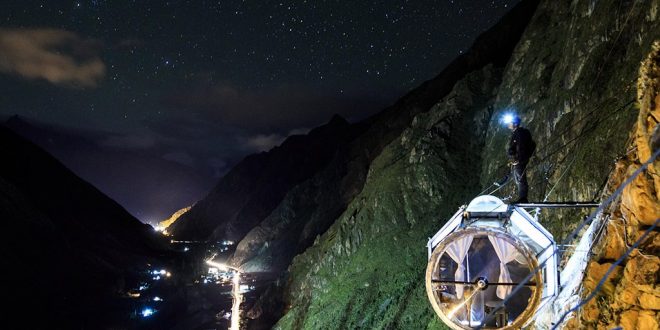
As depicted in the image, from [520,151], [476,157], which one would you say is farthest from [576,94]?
[476,157]

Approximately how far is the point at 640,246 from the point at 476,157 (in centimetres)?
3681

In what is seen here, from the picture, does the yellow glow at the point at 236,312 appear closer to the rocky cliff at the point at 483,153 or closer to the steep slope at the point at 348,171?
the rocky cliff at the point at 483,153

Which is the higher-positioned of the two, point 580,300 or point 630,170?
point 630,170

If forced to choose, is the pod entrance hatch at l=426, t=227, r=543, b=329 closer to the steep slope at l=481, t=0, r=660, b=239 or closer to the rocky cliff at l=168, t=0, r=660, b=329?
the rocky cliff at l=168, t=0, r=660, b=329

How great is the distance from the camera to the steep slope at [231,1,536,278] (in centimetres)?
6950

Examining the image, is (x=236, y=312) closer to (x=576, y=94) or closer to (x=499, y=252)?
(x=576, y=94)

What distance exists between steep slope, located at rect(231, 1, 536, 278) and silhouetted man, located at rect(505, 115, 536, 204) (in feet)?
127

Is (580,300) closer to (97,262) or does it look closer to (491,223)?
(491,223)

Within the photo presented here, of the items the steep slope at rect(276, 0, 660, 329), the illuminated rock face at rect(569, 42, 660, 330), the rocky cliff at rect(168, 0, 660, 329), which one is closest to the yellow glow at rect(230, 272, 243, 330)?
the rocky cliff at rect(168, 0, 660, 329)

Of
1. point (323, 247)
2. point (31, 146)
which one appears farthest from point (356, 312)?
point (31, 146)

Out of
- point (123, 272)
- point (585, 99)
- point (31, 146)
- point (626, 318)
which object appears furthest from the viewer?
point (31, 146)

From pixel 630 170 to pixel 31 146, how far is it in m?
188

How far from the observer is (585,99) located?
23109 mm

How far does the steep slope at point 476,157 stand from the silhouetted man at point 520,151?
4823 mm
